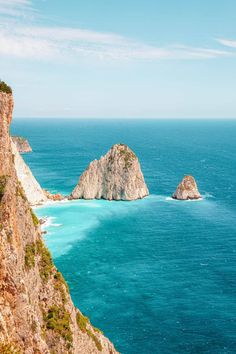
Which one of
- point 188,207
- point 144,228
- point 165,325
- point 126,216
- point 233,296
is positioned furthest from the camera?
point 188,207

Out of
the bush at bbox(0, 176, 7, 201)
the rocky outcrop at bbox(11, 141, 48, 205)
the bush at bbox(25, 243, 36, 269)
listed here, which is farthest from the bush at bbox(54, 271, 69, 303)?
the rocky outcrop at bbox(11, 141, 48, 205)

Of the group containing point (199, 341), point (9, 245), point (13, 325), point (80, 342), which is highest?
point (9, 245)

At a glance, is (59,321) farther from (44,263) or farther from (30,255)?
(30,255)

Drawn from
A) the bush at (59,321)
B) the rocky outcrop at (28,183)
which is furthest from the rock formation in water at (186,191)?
the bush at (59,321)

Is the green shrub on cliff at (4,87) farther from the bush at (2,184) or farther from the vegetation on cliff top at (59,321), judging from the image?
the vegetation on cliff top at (59,321)

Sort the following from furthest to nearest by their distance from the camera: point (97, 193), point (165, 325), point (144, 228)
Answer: point (97, 193), point (144, 228), point (165, 325)

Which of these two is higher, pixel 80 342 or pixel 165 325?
pixel 80 342

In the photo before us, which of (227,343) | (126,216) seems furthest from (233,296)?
(126,216)

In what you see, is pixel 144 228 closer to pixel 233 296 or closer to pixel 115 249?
pixel 115 249
